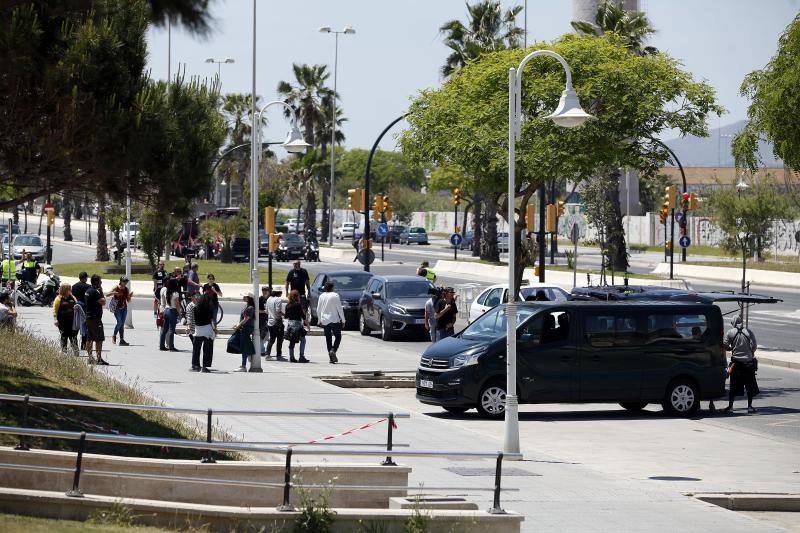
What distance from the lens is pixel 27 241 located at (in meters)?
73.3

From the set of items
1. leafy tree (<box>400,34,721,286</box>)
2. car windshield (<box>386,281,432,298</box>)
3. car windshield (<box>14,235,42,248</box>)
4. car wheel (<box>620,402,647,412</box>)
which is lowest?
car wheel (<box>620,402,647,412</box>)

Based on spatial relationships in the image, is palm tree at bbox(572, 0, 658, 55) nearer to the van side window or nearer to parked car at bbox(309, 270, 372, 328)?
parked car at bbox(309, 270, 372, 328)

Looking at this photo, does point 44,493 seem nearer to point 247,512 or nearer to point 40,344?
point 247,512

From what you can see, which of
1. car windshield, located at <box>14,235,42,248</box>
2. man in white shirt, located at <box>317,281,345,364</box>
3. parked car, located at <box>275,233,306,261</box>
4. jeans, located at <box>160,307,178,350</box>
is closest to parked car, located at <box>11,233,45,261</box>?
car windshield, located at <box>14,235,42,248</box>

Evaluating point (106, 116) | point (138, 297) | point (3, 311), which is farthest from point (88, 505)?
point (138, 297)

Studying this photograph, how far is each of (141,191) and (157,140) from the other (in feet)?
2.86

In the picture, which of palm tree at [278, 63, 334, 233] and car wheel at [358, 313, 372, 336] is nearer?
car wheel at [358, 313, 372, 336]

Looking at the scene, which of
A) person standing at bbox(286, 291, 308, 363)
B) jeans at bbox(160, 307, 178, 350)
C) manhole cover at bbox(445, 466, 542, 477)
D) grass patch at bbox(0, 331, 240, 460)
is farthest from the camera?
jeans at bbox(160, 307, 178, 350)

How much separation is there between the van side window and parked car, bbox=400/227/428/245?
274 ft

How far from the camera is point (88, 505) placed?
10.8 meters

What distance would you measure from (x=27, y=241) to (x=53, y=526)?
216 ft

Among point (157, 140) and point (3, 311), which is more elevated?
point (157, 140)

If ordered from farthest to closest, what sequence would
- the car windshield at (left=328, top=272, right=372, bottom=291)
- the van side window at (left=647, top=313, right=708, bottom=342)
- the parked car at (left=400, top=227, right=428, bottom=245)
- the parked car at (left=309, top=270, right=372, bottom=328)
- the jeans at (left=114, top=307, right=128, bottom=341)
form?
the parked car at (left=400, top=227, right=428, bottom=245), the car windshield at (left=328, top=272, right=372, bottom=291), the parked car at (left=309, top=270, right=372, bottom=328), the jeans at (left=114, top=307, right=128, bottom=341), the van side window at (left=647, top=313, right=708, bottom=342)

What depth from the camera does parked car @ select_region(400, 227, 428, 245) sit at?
106m
